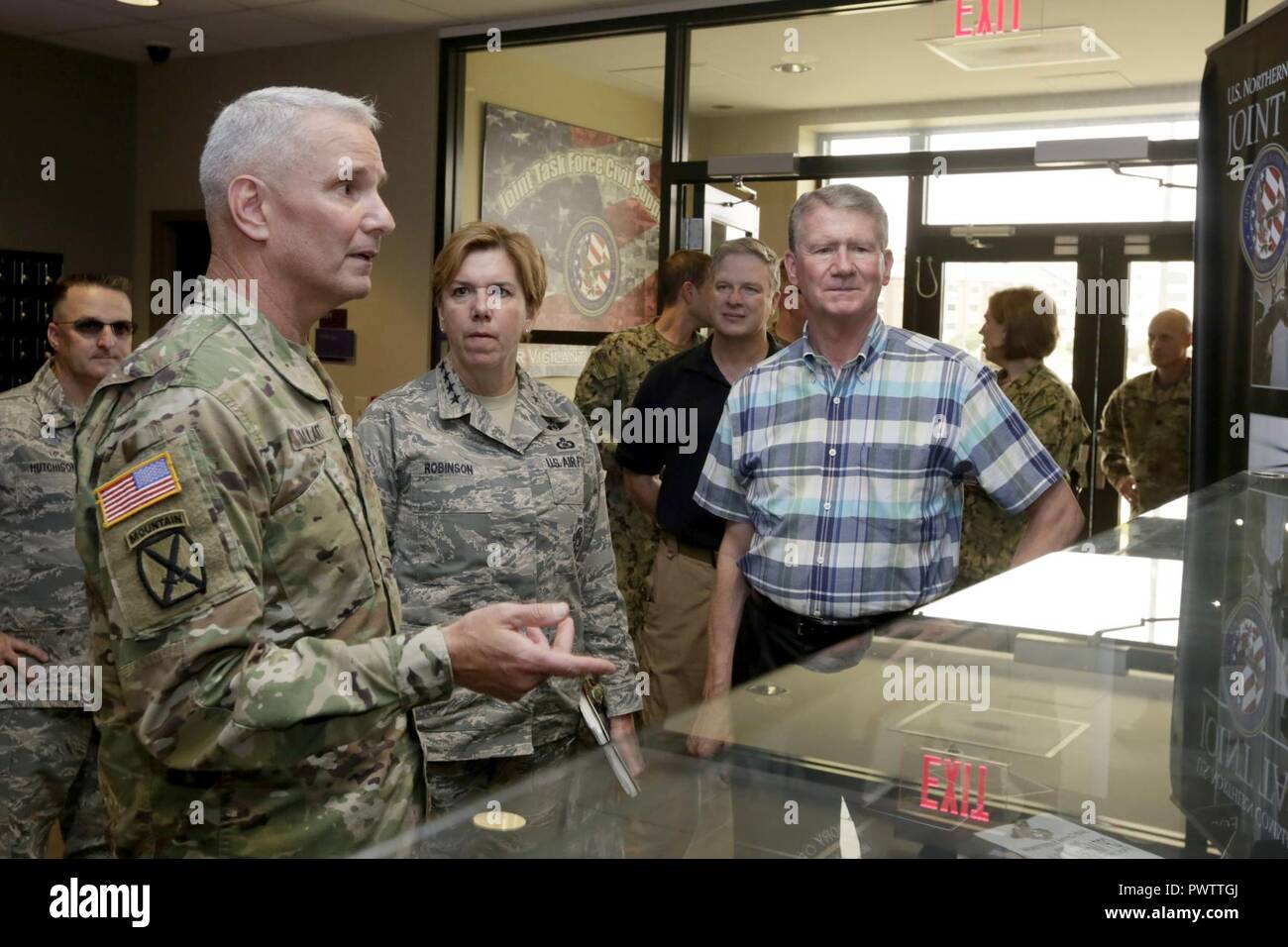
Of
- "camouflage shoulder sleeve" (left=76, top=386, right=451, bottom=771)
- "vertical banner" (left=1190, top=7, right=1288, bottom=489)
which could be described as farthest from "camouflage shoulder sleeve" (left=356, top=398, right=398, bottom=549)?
"vertical banner" (left=1190, top=7, right=1288, bottom=489)

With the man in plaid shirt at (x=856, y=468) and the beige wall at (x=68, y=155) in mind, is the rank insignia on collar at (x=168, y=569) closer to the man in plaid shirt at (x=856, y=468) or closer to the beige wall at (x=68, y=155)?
the man in plaid shirt at (x=856, y=468)

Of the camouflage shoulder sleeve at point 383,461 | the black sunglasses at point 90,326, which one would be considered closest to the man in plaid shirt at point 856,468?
the camouflage shoulder sleeve at point 383,461

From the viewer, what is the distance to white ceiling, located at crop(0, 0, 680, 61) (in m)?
5.57

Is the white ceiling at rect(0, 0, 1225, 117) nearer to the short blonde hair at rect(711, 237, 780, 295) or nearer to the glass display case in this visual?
the short blonde hair at rect(711, 237, 780, 295)

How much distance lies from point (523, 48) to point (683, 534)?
3.52 m

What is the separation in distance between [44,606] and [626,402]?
1.84 metres

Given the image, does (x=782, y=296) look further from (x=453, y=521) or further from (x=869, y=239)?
(x=453, y=521)

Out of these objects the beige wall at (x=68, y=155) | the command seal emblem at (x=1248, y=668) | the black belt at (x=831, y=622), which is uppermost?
the beige wall at (x=68, y=155)

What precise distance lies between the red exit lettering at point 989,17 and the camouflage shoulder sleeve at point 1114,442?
142 centimetres

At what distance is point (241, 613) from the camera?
1.21 m

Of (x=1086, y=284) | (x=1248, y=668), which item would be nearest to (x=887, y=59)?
(x=1086, y=284)

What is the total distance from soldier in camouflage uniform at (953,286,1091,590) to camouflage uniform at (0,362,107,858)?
8.11 feet

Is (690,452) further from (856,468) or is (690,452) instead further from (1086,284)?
(1086,284)

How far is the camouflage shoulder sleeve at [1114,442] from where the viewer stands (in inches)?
177
